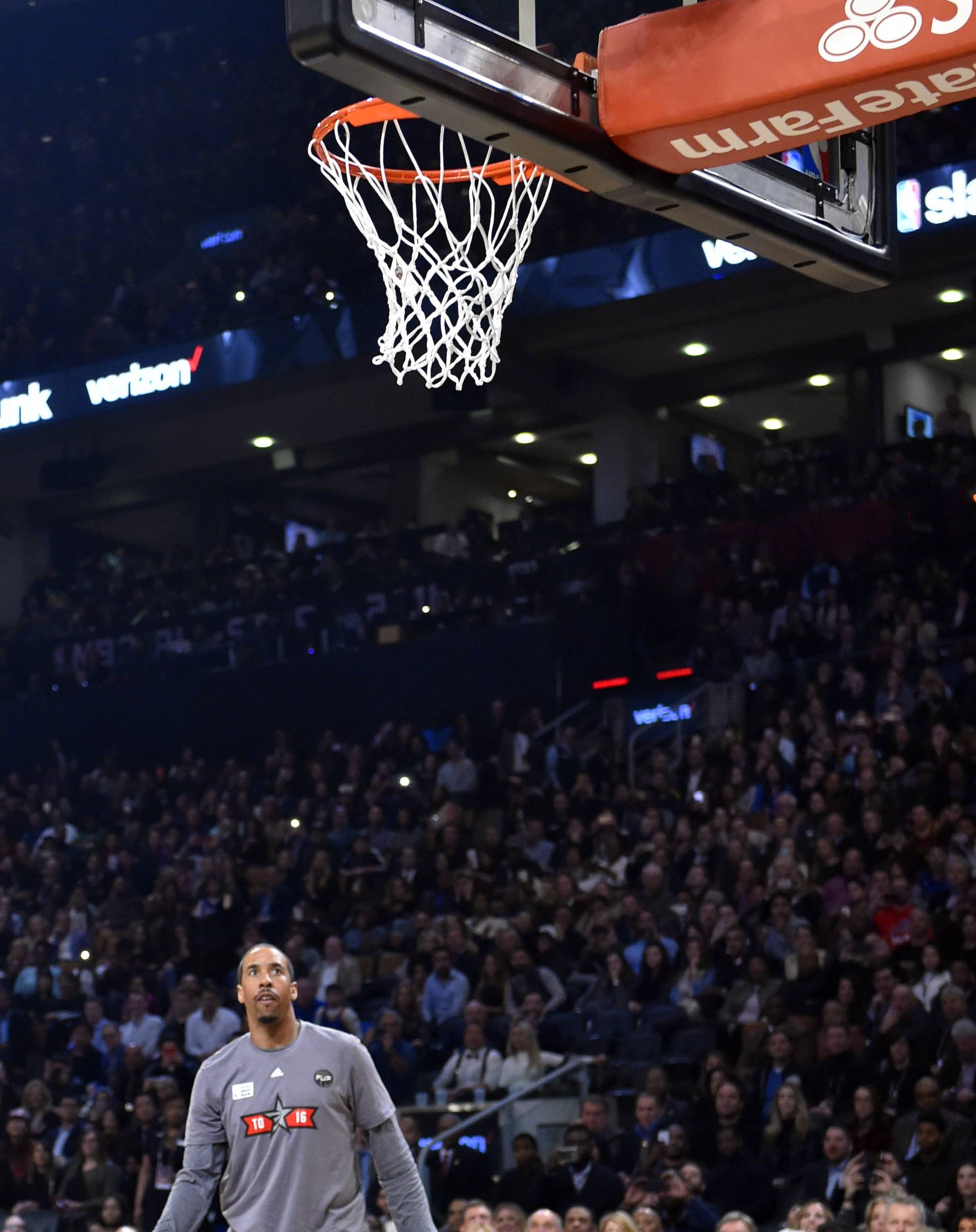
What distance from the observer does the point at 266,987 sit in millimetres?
4406

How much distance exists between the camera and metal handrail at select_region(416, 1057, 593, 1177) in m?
10.9

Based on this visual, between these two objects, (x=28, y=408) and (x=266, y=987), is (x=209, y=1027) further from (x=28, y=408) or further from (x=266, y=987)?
(x=266, y=987)

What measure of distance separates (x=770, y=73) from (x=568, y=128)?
0.49 m

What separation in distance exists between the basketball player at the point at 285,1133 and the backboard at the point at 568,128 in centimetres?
202

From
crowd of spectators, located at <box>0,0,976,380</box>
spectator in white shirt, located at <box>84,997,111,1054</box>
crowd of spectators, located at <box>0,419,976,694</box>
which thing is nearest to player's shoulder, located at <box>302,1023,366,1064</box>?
spectator in white shirt, located at <box>84,997,111,1054</box>

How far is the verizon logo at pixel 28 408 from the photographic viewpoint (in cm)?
2034

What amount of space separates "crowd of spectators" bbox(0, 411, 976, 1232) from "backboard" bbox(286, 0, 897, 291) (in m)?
4.04

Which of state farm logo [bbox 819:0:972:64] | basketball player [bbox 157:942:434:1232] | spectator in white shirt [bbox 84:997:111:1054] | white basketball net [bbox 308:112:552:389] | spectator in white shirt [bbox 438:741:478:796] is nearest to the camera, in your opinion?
state farm logo [bbox 819:0:972:64]

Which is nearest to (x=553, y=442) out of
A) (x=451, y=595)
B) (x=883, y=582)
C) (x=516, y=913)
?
(x=451, y=595)

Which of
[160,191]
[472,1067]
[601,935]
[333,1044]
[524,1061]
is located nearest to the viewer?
[333,1044]

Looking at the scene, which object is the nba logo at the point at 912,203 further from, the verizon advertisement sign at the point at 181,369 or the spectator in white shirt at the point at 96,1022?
the spectator in white shirt at the point at 96,1022

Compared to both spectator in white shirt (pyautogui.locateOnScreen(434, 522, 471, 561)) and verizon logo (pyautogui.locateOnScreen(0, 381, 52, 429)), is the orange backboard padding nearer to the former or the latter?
spectator in white shirt (pyautogui.locateOnScreen(434, 522, 471, 561))

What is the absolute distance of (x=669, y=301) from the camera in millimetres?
18656

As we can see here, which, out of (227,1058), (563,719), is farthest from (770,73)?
(563,719)
